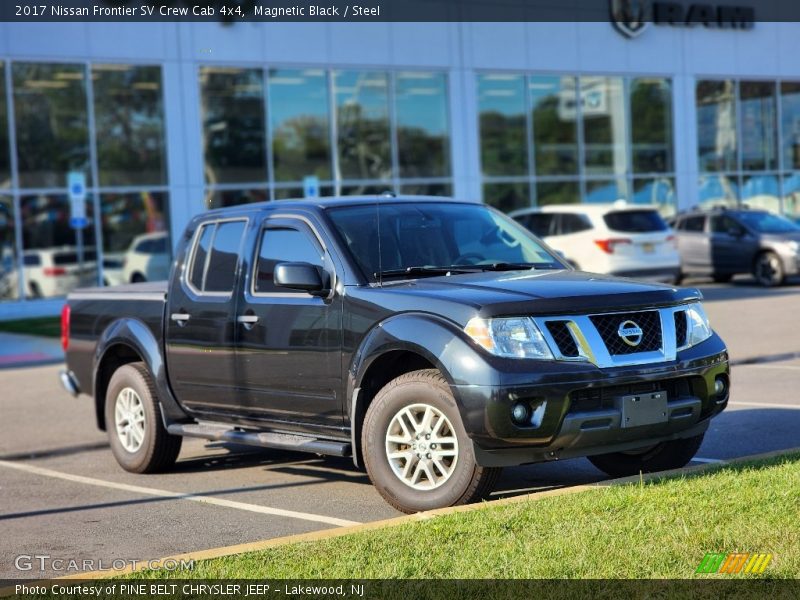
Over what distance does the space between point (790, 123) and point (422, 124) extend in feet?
45.1

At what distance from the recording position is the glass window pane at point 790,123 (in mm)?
39469

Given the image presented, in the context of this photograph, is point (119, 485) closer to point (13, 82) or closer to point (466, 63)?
point (13, 82)

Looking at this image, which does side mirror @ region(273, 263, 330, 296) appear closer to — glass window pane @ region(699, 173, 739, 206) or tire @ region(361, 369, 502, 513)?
tire @ region(361, 369, 502, 513)

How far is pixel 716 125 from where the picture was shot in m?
38.4

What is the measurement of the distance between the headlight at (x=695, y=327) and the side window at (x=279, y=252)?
2.25 metres

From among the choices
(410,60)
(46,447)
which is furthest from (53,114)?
(46,447)

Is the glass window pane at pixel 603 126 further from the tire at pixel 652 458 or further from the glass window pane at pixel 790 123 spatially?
the tire at pixel 652 458

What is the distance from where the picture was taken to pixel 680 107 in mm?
37312

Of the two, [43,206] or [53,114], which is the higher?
[53,114]

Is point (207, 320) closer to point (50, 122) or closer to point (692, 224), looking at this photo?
point (50, 122)

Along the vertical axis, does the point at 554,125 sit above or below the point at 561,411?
above

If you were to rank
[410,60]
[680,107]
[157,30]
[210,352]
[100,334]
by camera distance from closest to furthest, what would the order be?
[210,352] < [100,334] < [157,30] < [410,60] < [680,107]

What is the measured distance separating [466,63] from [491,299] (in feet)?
87.6

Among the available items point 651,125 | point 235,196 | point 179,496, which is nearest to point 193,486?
point 179,496
